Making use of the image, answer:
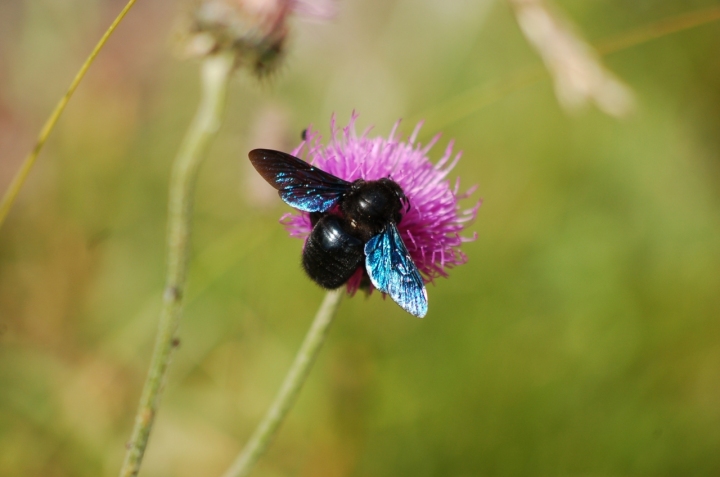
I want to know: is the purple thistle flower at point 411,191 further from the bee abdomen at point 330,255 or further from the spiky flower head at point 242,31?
the spiky flower head at point 242,31

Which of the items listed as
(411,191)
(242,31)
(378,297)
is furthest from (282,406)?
(378,297)

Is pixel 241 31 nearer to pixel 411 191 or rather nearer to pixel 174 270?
pixel 411 191

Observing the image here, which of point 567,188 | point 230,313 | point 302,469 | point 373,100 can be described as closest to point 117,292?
point 230,313

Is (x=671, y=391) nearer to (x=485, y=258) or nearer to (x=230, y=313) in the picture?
(x=485, y=258)

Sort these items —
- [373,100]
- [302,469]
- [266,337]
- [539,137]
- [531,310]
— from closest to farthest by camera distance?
[302,469]
[266,337]
[531,310]
[373,100]
[539,137]

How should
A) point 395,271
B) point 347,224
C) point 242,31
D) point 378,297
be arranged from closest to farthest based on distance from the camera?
point 395,271 < point 347,224 < point 242,31 < point 378,297

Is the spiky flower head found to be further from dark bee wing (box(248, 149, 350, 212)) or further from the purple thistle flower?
dark bee wing (box(248, 149, 350, 212))

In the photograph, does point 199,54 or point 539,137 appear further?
point 539,137
